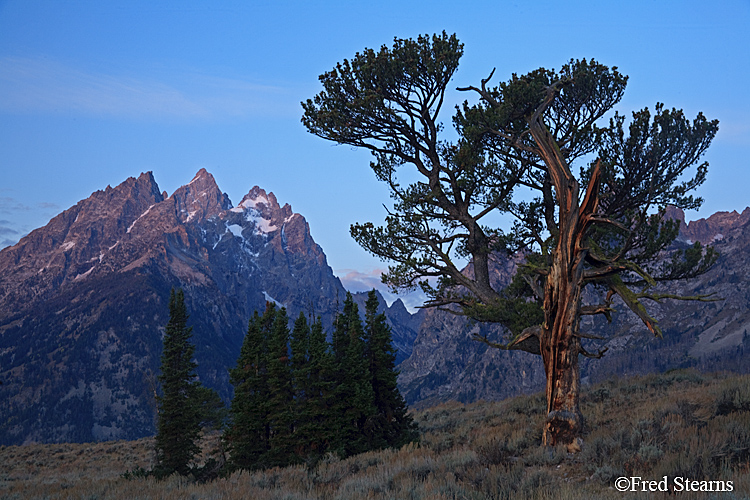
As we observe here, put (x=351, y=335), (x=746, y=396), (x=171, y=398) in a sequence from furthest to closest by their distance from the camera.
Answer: (x=171, y=398), (x=351, y=335), (x=746, y=396)

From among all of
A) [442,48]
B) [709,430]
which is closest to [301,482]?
[709,430]

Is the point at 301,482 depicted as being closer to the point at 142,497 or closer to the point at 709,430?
the point at 142,497

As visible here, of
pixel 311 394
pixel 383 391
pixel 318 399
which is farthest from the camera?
pixel 383 391

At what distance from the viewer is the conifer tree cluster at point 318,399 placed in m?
24.2

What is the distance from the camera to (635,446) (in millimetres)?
10367

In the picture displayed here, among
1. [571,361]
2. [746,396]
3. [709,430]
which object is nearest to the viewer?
[709,430]

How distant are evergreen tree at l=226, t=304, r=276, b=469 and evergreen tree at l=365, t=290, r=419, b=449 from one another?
5.20 m

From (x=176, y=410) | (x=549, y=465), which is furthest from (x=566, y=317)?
(x=176, y=410)

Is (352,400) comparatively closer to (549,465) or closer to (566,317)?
(566,317)

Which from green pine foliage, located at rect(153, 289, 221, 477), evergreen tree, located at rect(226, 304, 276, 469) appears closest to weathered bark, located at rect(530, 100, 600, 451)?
evergreen tree, located at rect(226, 304, 276, 469)

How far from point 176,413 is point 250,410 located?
589cm

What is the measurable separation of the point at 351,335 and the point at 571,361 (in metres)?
14.9

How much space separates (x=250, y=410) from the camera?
26.2m

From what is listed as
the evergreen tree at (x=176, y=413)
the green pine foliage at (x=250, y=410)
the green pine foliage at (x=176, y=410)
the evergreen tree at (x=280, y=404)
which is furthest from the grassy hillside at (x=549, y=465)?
the evergreen tree at (x=176, y=413)
